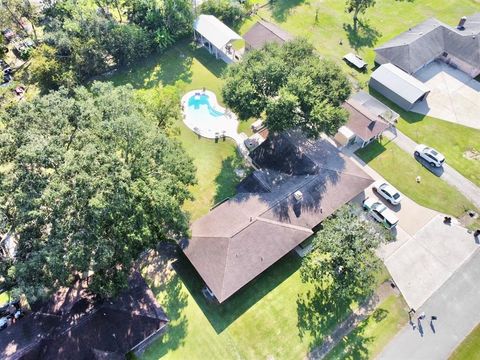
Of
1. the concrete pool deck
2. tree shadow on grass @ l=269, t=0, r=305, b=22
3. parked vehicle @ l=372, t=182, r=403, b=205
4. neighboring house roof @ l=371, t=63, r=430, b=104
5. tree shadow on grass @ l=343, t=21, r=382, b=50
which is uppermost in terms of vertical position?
tree shadow on grass @ l=269, t=0, r=305, b=22

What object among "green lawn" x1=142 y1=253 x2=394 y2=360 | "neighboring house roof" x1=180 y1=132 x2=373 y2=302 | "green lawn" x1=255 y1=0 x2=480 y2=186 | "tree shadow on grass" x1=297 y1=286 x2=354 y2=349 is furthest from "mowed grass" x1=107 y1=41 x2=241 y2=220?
"green lawn" x1=255 y1=0 x2=480 y2=186

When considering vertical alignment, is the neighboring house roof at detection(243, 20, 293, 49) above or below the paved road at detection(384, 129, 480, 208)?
above

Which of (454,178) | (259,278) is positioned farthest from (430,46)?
(259,278)

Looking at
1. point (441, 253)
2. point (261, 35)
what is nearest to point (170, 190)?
point (441, 253)

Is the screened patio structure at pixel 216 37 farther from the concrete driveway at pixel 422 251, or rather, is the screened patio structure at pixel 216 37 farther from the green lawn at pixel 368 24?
the concrete driveway at pixel 422 251

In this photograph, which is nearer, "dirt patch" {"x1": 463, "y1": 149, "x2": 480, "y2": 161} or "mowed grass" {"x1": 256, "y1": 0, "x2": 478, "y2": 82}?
"dirt patch" {"x1": 463, "y1": 149, "x2": 480, "y2": 161}

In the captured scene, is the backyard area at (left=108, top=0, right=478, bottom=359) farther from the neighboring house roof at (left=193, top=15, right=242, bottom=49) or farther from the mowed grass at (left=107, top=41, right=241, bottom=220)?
the neighboring house roof at (left=193, top=15, right=242, bottom=49)

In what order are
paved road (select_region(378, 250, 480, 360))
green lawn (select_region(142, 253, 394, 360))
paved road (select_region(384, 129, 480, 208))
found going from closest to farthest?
paved road (select_region(378, 250, 480, 360))
green lawn (select_region(142, 253, 394, 360))
paved road (select_region(384, 129, 480, 208))

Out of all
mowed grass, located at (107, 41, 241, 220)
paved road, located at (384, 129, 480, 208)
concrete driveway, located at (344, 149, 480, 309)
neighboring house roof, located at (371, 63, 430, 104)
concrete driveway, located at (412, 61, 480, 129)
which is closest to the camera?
concrete driveway, located at (344, 149, 480, 309)
